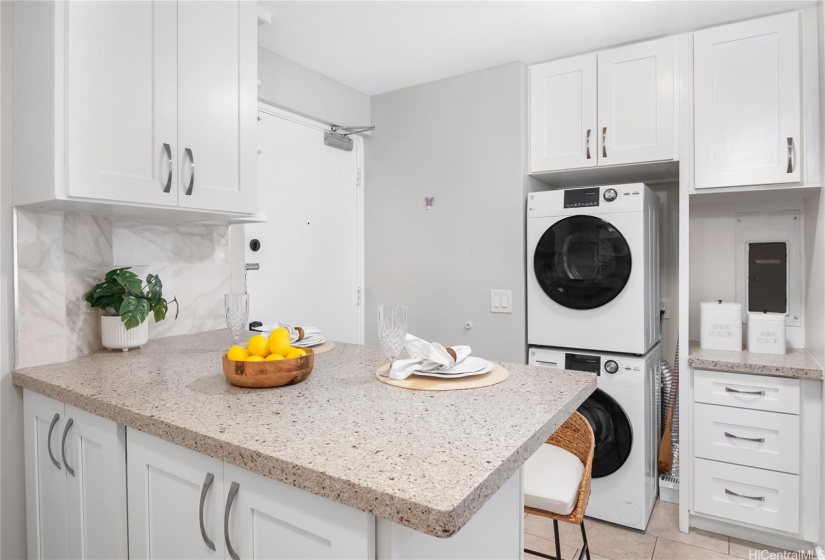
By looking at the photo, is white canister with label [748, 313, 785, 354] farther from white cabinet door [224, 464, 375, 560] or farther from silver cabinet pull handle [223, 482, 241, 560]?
silver cabinet pull handle [223, 482, 241, 560]

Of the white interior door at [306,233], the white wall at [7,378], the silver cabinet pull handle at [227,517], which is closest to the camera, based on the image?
the silver cabinet pull handle at [227,517]

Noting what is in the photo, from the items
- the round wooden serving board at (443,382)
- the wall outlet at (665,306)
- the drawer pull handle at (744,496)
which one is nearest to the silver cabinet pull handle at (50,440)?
the round wooden serving board at (443,382)

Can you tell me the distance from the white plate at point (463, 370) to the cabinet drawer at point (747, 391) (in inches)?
58.1

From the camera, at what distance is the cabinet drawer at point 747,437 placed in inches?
84.6

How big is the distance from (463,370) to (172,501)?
2.50ft

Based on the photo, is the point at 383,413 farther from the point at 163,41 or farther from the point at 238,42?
the point at 238,42

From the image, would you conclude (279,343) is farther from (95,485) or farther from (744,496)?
(744,496)

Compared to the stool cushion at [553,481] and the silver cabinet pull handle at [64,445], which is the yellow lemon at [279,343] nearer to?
the silver cabinet pull handle at [64,445]

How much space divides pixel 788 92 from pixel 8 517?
3.39m

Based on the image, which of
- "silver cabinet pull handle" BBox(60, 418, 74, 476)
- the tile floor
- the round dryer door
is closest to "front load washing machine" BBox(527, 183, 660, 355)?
the round dryer door

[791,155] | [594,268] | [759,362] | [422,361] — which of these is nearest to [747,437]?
[759,362]

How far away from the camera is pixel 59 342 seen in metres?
1.62

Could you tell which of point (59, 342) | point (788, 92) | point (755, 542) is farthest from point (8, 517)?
point (788, 92)

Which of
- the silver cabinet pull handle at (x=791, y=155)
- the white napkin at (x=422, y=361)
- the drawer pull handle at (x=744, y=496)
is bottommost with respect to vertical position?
the drawer pull handle at (x=744, y=496)
